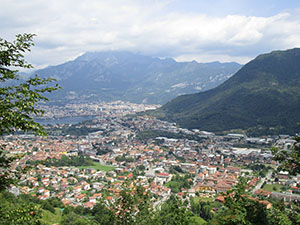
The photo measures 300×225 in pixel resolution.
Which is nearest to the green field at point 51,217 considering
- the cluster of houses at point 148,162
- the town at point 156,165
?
the town at point 156,165

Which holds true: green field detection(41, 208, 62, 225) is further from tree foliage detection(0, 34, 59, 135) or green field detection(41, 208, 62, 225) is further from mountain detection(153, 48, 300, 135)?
mountain detection(153, 48, 300, 135)

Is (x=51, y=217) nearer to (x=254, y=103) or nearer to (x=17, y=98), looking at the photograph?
(x=17, y=98)

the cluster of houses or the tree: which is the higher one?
the tree

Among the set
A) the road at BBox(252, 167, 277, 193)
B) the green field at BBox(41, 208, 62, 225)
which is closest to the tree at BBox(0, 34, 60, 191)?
the green field at BBox(41, 208, 62, 225)

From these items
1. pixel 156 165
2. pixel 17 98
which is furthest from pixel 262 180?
pixel 17 98

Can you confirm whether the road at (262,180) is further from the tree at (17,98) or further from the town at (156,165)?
the tree at (17,98)

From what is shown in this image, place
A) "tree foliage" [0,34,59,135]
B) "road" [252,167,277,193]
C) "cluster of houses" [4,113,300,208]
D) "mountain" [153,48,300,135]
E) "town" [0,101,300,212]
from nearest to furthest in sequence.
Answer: "tree foliage" [0,34,59,135]
"road" [252,167,277,193]
"town" [0,101,300,212]
"cluster of houses" [4,113,300,208]
"mountain" [153,48,300,135]
